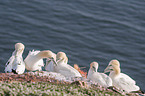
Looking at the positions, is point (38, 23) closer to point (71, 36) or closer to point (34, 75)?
point (71, 36)

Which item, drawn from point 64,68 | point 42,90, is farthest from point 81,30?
point 42,90

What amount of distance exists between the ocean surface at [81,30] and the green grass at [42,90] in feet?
17.6

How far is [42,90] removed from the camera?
8367 mm

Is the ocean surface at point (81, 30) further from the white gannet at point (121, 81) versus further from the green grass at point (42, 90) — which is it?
the green grass at point (42, 90)

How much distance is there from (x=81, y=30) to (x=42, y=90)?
31.2 ft

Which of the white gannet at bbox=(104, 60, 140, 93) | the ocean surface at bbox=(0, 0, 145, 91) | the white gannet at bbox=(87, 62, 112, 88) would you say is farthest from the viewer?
the ocean surface at bbox=(0, 0, 145, 91)

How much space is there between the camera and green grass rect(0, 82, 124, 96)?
7.91 meters

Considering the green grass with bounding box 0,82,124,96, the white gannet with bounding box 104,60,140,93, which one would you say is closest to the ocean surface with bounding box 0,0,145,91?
the white gannet with bounding box 104,60,140,93

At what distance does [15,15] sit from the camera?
18.1m

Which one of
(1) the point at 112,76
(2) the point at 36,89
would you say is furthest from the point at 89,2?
(2) the point at 36,89

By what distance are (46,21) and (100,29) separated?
2998mm

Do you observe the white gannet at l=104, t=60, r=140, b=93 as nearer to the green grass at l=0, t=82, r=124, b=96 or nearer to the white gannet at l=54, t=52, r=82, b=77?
the white gannet at l=54, t=52, r=82, b=77

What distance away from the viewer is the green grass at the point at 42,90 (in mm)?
7906

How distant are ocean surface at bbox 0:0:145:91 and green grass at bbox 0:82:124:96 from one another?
17.6ft
